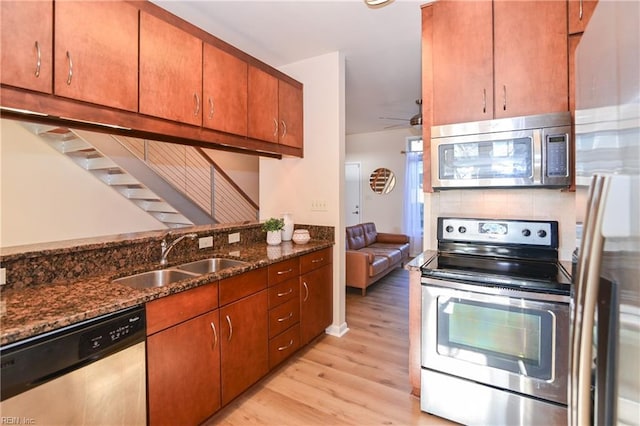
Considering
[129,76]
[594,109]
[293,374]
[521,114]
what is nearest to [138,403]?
[293,374]

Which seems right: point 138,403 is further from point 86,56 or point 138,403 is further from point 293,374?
point 86,56

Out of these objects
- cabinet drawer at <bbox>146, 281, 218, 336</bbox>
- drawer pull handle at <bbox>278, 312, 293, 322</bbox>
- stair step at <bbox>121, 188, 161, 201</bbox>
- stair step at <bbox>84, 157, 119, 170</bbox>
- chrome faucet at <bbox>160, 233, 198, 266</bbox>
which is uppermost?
stair step at <bbox>84, 157, 119, 170</bbox>

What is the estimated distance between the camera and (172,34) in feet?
6.52

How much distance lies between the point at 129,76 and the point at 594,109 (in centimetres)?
212

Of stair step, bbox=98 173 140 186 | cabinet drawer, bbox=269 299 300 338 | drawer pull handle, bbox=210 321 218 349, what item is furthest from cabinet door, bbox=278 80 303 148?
stair step, bbox=98 173 140 186

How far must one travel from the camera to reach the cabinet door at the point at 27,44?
1.33 metres

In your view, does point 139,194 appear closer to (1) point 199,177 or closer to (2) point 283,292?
(1) point 199,177

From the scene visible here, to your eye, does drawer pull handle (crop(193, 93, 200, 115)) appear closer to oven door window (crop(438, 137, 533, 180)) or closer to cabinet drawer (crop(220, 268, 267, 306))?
cabinet drawer (crop(220, 268, 267, 306))

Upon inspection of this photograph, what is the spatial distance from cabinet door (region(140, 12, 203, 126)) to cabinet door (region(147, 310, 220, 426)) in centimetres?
131

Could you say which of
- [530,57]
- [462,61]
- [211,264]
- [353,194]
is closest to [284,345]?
[211,264]

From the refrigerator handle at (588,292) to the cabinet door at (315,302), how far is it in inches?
79.2

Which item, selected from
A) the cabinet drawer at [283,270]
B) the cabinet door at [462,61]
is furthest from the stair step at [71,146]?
the cabinet door at [462,61]

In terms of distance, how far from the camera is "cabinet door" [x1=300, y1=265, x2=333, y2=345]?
102 inches

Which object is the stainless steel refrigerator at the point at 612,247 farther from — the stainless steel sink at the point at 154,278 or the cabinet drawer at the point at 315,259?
the cabinet drawer at the point at 315,259
